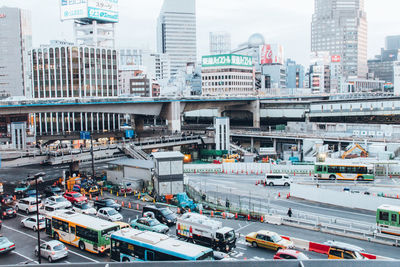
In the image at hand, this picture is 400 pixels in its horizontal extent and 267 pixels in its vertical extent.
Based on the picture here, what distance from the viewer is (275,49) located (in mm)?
173625

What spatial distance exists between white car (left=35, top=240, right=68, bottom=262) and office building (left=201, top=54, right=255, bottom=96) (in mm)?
121124

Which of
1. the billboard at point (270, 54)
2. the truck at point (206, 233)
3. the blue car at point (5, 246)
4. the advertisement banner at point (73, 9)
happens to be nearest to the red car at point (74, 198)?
the blue car at point (5, 246)

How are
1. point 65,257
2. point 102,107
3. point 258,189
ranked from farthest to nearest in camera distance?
1. point 102,107
2. point 258,189
3. point 65,257

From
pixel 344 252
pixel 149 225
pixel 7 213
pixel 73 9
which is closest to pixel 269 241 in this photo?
pixel 344 252

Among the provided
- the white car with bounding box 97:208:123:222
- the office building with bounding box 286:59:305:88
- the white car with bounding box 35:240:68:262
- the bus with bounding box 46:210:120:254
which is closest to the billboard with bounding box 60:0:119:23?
the white car with bounding box 97:208:123:222

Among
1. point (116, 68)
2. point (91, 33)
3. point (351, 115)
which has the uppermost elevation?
point (91, 33)

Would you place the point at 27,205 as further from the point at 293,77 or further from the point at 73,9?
the point at 293,77

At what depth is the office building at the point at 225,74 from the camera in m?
143

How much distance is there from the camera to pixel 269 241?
23781mm

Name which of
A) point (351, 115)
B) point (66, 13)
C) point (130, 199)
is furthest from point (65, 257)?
point (66, 13)

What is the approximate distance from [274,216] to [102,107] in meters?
50.0

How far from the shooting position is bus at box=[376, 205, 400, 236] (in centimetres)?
2662

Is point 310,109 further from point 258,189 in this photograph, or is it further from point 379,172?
point 258,189

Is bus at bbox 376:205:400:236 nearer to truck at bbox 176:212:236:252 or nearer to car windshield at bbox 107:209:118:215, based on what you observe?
truck at bbox 176:212:236:252
